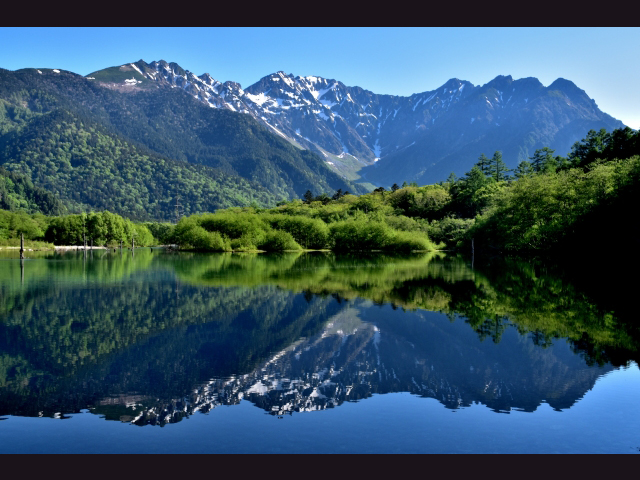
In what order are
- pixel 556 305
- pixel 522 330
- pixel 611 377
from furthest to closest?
pixel 556 305
pixel 522 330
pixel 611 377

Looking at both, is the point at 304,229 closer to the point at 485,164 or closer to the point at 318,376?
the point at 485,164

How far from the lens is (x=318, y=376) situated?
1127 cm

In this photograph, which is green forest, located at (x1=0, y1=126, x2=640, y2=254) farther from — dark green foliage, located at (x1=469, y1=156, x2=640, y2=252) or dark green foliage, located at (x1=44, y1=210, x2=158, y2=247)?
dark green foliage, located at (x1=44, y1=210, x2=158, y2=247)

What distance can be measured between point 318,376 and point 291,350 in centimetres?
253

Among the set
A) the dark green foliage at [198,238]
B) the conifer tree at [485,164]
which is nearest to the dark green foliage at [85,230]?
the dark green foliage at [198,238]

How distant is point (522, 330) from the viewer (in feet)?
51.9

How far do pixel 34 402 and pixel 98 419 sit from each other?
5.27 ft

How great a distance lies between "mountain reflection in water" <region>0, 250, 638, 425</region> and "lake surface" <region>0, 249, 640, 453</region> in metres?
0.05

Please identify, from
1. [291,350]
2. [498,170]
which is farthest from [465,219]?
[291,350]

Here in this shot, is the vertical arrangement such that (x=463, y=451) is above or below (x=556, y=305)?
below

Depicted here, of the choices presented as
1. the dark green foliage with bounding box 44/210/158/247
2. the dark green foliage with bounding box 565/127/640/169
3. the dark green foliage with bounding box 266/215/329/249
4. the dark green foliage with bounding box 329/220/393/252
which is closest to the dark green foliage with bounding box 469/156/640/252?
the dark green foliage with bounding box 565/127/640/169

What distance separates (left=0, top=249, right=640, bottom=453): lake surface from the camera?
812 cm

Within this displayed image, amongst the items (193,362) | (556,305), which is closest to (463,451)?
(193,362)
